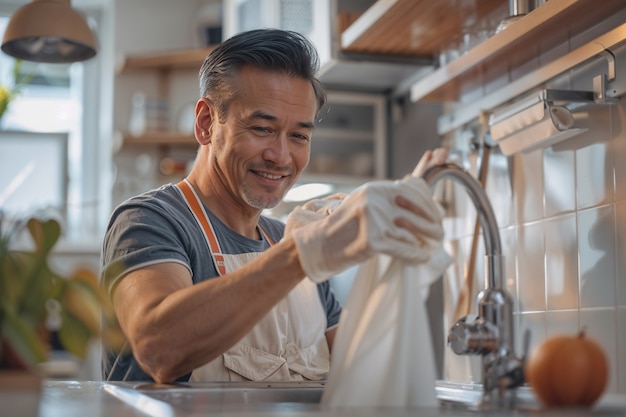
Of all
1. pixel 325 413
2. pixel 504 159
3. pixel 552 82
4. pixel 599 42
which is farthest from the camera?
pixel 504 159

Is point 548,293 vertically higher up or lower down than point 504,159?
lower down

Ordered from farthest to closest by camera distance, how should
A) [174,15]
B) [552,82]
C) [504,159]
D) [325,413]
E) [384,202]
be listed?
[174,15] → [504,159] → [552,82] → [384,202] → [325,413]

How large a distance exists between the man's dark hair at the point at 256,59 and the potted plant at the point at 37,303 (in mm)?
965

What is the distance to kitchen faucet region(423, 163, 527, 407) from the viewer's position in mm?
1197

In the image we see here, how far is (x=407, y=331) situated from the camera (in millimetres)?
1144

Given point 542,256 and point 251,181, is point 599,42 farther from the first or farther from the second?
point 251,181

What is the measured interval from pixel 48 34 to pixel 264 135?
0.88 meters

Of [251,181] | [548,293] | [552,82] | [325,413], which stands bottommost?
[325,413]

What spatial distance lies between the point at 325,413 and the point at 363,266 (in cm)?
30

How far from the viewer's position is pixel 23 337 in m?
0.93

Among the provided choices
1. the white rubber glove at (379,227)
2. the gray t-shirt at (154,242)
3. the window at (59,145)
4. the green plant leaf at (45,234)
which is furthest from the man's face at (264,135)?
the window at (59,145)

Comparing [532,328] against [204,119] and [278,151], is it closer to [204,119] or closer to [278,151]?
[278,151]

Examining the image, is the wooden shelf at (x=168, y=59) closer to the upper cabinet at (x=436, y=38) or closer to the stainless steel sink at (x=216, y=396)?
the upper cabinet at (x=436, y=38)

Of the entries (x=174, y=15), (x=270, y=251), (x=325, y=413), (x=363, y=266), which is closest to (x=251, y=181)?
(x=270, y=251)
